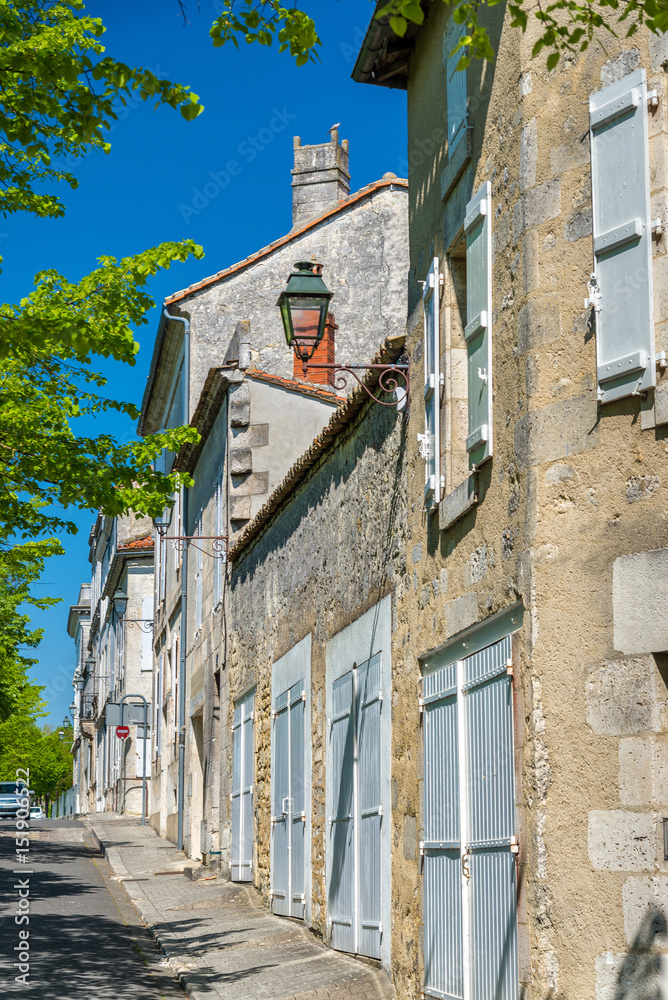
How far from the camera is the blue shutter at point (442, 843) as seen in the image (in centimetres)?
627

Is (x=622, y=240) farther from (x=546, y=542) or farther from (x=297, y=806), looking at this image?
(x=297, y=806)

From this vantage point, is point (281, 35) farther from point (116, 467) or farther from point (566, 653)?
point (116, 467)

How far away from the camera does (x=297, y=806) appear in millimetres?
10688

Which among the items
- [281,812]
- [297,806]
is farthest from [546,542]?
[281,812]

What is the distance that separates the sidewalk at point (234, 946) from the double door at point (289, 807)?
248 millimetres

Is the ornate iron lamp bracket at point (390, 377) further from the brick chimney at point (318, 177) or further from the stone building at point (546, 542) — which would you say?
the brick chimney at point (318, 177)

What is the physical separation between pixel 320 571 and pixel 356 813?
225 cm

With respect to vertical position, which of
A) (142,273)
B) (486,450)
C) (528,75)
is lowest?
(486,450)

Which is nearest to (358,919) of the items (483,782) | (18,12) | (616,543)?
(483,782)

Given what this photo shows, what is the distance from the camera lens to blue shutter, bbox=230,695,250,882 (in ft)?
43.2

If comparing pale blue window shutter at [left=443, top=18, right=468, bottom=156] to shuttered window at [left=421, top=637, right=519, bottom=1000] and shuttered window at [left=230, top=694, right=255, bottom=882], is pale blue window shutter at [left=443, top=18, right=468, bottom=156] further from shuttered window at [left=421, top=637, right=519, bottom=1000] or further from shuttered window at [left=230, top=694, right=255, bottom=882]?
shuttered window at [left=230, top=694, right=255, bottom=882]

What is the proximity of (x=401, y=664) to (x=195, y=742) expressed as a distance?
37.0ft

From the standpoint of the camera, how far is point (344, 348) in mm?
19203

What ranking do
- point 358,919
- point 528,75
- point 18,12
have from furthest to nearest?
1. point 18,12
2. point 358,919
3. point 528,75
